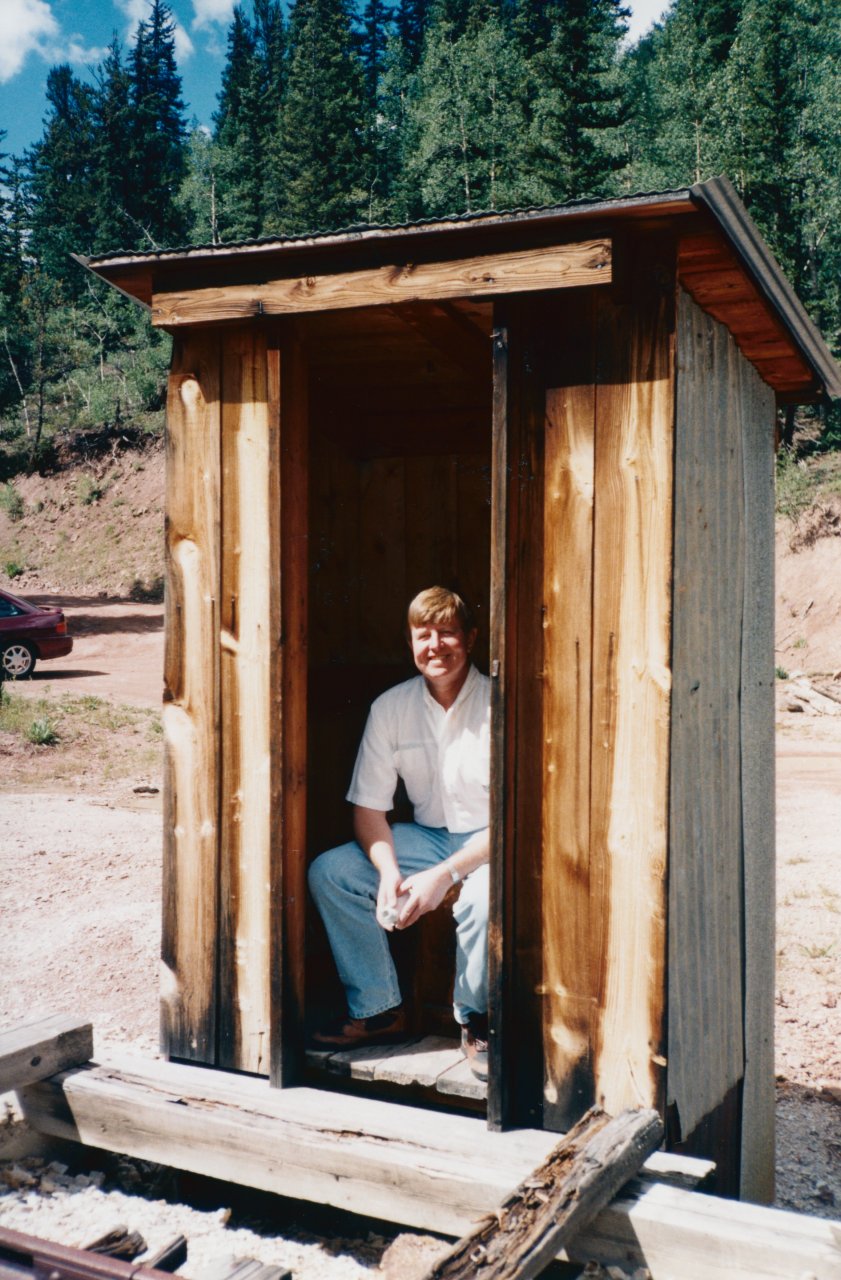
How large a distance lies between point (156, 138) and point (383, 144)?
13847 millimetres

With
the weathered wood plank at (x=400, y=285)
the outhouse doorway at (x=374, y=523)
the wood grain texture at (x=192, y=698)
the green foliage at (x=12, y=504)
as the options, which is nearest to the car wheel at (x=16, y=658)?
the outhouse doorway at (x=374, y=523)

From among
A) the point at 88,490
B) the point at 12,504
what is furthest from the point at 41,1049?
the point at 12,504

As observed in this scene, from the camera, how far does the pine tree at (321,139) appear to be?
4888 centimetres

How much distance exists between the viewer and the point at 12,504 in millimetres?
41188

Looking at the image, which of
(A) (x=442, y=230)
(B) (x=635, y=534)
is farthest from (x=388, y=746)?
(A) (x=442, y=230)

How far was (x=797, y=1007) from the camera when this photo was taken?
6.19 m

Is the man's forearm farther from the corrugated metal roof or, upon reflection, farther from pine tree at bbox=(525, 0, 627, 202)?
pine tree at bbox=(525, 0, 627, 202)

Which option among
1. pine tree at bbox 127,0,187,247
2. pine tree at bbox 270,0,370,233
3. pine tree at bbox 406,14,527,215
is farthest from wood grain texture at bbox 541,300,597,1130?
pine tree at bbox 127,0,187,247

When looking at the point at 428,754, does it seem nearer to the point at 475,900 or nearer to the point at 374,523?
the point at 475,900

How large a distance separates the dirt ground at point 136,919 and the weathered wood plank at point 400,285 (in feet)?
10.5

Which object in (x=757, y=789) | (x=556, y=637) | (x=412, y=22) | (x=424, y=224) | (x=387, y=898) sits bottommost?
(x=387, y=898)

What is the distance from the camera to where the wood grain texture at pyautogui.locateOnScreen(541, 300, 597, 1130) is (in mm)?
3133

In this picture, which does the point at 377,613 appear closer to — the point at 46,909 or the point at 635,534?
the point at 635,534

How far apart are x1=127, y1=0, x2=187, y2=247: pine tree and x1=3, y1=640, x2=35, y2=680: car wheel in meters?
39.6
